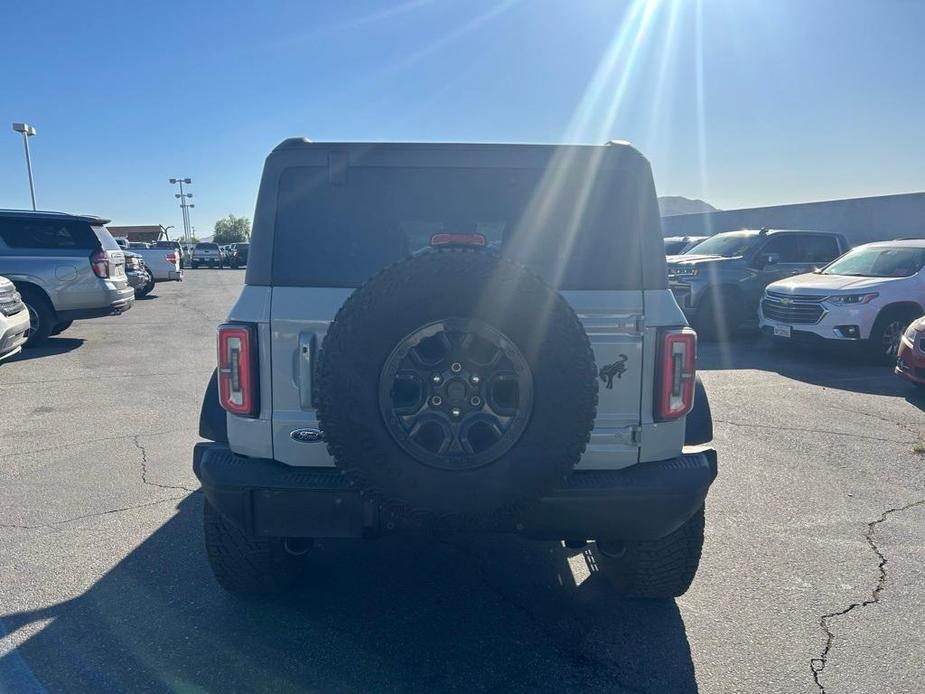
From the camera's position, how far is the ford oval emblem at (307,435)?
2658mm

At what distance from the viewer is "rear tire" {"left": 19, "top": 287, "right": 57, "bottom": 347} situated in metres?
9.90

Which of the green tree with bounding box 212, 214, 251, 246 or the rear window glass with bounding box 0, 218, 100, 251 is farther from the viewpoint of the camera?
the green tree with bounding box 212, 214, 251, 246

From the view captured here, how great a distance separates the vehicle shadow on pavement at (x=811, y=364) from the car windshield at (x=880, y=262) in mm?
1220

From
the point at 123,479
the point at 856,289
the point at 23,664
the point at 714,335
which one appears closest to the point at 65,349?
the point at 123,479

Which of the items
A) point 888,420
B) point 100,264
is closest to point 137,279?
point 100,264

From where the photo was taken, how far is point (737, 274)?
37.8 ft

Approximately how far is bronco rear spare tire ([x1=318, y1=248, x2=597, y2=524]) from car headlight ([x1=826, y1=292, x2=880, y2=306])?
841 centimetres

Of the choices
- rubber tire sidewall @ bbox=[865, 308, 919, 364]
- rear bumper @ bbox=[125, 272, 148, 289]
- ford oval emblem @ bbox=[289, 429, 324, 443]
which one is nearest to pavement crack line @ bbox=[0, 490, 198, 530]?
ford oval emblem @ bbox=[289, 429, 324, 443]

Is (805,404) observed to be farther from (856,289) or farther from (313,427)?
(313,427)

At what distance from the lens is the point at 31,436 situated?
19.1ft

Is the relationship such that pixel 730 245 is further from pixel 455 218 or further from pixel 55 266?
pixel 55 266

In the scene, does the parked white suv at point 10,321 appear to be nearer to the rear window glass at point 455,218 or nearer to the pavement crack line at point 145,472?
the pavement crack line at point 145,472

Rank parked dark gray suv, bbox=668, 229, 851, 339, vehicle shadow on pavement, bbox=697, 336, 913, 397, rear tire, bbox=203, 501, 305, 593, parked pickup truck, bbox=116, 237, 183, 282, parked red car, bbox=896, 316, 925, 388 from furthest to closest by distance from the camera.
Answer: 1. parked pickup truck, bbox=116, 237, 183, 282
2. parked dark gray suv, bbox=668, 229, 851, 339
3. vehicle shadow on pavement, bbox=697, 336, 913, 397
4. parked red car, bbox=896, 316, 925, 388
5. rear tire, bbox=203, 501, 305, 593

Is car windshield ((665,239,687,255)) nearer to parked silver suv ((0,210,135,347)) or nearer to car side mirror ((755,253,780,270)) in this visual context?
car side mirror ((755,253,780,270))
